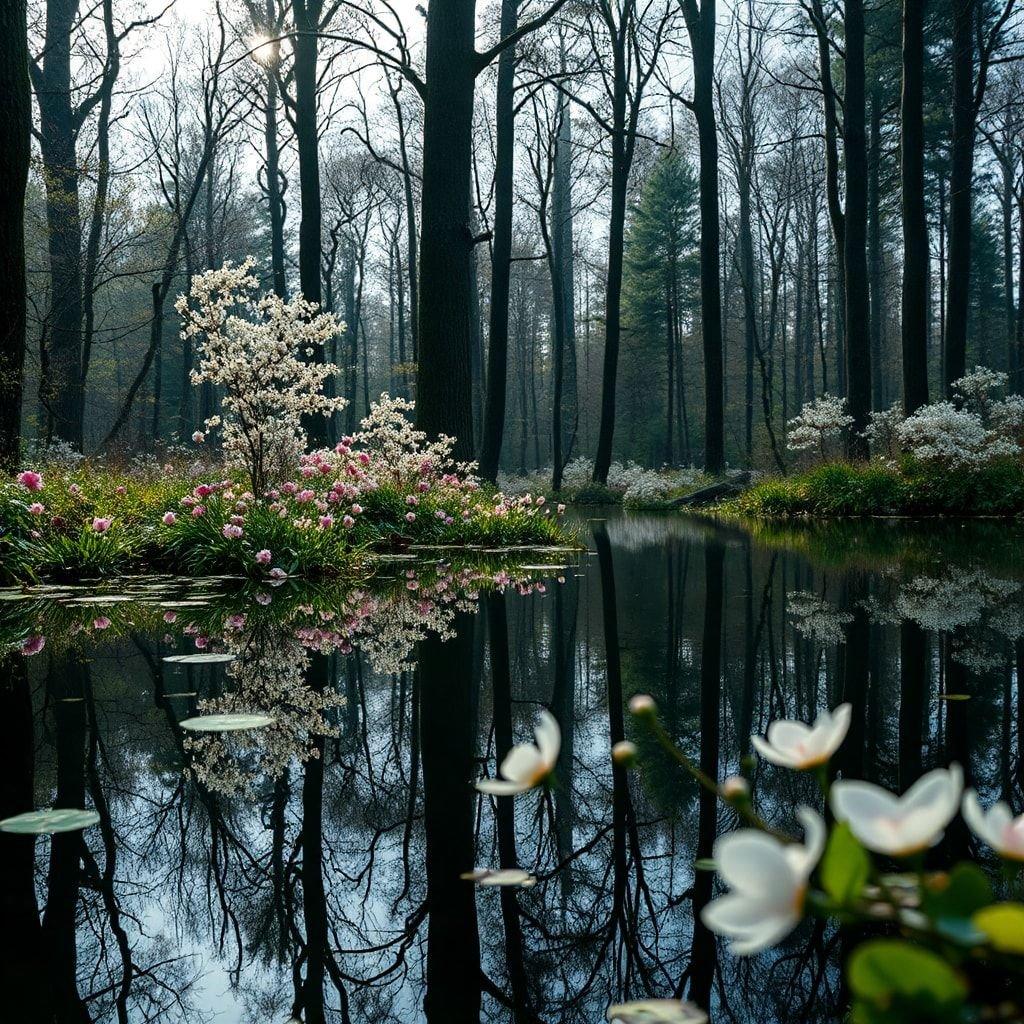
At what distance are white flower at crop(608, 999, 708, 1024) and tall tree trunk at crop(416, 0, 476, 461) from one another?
320 inches

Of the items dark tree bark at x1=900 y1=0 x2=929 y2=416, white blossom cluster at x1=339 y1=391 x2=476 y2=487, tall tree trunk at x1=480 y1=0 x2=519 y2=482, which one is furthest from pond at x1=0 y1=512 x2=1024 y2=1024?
tall tree trunk at x1=480 y1=0 x2=519 y2=482

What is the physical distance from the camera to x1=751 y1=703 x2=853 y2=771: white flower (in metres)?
0.61

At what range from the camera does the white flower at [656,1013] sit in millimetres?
931

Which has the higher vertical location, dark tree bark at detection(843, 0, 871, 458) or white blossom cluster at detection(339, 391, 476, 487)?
dark tree bark at detection(843, 0, 871, 458)

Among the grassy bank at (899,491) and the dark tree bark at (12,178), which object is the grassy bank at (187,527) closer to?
the dark tree bark at (12,178)

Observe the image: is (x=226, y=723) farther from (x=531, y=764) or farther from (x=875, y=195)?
(x=875, y=195)

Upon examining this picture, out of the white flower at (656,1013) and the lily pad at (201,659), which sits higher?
the lily pad at (201,659)

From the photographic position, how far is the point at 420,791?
183cm

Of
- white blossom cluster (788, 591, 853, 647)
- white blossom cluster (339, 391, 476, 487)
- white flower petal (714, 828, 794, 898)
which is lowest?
white blossom cluster (788, 591, 853, 647)

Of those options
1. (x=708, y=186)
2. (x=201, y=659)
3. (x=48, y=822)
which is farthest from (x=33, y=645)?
(x=708, y=186)

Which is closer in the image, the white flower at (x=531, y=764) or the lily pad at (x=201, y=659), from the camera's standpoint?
the white flower at (x=531, y=764)

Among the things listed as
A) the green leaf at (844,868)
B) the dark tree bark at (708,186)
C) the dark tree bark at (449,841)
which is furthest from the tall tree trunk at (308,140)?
the green leaf at (844,868)

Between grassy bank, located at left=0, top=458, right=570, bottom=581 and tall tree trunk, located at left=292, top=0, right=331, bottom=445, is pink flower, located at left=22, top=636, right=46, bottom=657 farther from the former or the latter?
tall tree trunk, located at left=292, top=0, right=331, bottom=445

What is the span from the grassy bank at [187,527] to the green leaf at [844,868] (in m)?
4.99
